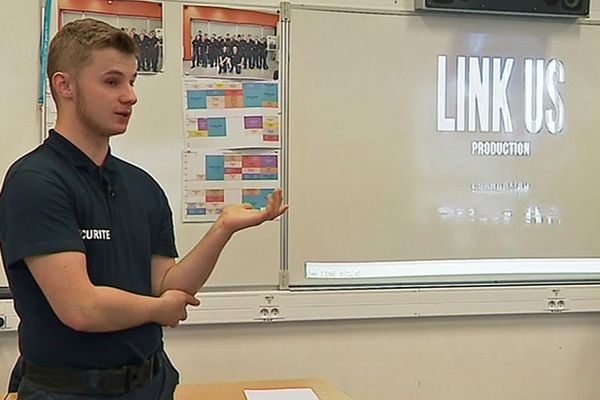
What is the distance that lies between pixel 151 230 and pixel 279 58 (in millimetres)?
1385

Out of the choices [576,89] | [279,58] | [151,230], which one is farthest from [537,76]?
[151,230]

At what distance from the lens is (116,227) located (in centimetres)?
153

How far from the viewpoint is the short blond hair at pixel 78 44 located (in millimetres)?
1508

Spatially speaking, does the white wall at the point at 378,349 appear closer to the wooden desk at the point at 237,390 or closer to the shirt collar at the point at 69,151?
the wooden desk at the point at 237,390

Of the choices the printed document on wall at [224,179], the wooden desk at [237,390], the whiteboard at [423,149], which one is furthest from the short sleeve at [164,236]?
the whiteboard at [423,149]

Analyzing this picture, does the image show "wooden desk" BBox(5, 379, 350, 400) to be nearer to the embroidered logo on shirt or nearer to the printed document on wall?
the printed document on wall

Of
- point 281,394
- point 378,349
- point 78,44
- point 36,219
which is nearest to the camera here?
point 36,219

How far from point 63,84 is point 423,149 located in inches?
72.1

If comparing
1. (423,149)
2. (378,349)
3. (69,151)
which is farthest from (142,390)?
(423,149)

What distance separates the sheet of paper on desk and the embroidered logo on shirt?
0.93 m

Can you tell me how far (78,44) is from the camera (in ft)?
4.95

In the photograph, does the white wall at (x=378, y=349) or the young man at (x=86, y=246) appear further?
the white wall at (x=378, y=349)

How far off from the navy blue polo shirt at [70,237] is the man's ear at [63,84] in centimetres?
9

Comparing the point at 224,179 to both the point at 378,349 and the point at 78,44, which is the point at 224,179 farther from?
the point at 78,44
